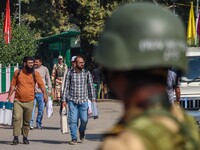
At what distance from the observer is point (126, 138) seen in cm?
237

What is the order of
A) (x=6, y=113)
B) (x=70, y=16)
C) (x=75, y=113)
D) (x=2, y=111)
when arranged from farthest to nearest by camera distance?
(x=70, y=16), (x=2, y=111), (x=6, y=113), (x=75, y=113)

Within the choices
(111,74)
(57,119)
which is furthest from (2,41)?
(111,74)

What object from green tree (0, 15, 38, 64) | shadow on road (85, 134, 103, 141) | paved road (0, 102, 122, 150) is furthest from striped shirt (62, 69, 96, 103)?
green tree (0, 15, 38, 64)

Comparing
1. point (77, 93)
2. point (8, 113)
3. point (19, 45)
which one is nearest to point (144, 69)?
point (77, 93)

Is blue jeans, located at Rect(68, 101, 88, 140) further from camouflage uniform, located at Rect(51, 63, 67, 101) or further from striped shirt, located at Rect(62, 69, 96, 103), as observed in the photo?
camouflage uniform, located at Rect(51, 63, 67, 101)

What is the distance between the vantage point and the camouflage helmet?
8.06ft

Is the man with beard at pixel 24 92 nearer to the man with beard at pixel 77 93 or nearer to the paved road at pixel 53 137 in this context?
the paved road at pixel 53 137

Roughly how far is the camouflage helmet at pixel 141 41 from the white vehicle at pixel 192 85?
14112mm

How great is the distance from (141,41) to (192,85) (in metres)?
14.8

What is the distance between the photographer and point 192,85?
17141mm

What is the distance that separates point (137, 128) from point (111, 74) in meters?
0.23

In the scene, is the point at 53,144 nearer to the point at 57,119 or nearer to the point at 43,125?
the point at 43,125

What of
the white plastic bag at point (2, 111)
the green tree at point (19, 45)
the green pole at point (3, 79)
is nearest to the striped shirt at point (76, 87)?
the white plastic bag at point (2, 111)

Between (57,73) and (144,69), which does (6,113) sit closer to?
(57,73)
